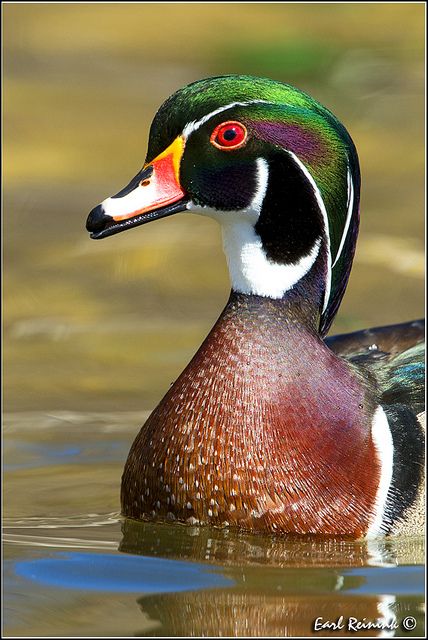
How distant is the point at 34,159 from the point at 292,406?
4696 millimetres

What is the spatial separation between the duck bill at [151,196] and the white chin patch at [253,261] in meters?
0.08

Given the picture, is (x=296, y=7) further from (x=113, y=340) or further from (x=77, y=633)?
(x=77, y=633)

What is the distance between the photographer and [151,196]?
4457mm

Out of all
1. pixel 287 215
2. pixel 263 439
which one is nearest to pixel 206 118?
pixel 287 215

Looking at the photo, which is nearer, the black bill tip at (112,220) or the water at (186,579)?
the water at (186,579)

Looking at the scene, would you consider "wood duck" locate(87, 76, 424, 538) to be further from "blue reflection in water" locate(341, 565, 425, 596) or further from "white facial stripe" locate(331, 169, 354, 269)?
"blue reflection in water" locate(341, 565, 425, 596)

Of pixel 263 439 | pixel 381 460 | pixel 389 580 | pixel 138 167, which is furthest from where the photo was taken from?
pixel 138 167

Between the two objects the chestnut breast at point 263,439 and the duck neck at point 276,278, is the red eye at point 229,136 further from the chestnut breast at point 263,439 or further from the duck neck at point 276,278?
the chestnut breast at point 263,439

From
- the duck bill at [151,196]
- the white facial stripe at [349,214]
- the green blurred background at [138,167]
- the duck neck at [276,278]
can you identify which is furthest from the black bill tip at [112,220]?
the green blurred background at [138,167]

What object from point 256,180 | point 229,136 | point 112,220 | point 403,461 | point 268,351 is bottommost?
point 403,461

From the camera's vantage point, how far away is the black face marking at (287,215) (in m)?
4.42

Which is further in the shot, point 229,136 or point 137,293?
point 137,293

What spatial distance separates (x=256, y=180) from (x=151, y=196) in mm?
319

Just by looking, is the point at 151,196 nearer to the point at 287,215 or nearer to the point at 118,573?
the point at 287,215
